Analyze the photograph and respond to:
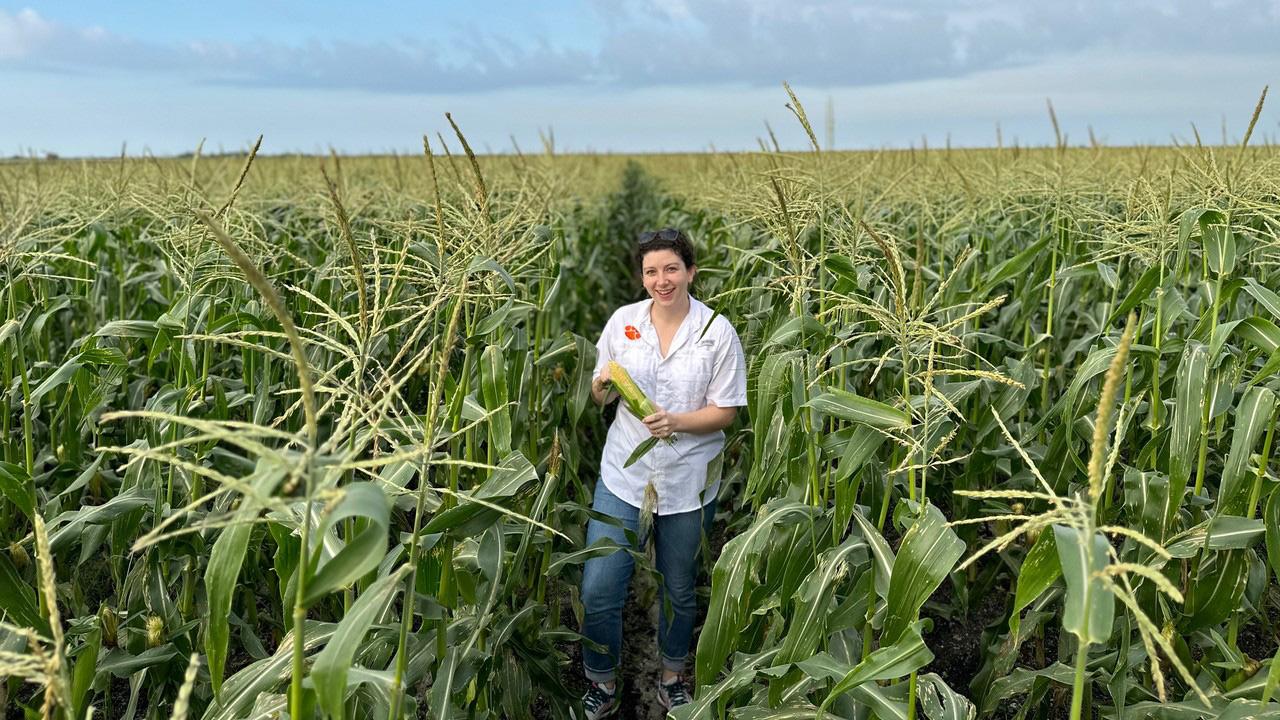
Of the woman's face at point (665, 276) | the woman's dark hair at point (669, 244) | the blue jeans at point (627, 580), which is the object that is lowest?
the blue jeans at point (627, 580)

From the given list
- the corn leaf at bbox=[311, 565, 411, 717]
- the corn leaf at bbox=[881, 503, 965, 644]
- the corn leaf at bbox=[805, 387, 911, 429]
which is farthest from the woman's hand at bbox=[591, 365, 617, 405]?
the corn leaf at bbox=[311, 565, 411, 717]

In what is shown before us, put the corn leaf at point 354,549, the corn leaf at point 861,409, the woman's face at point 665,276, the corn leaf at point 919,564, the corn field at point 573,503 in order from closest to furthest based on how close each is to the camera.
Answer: the corn leaf at point 354,549
the corn field at point 573,503
the corn leaf at point 919,564
the corn leaf at point 861,409
the woman's face at point 665,276

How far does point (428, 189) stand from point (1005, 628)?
7.39 m

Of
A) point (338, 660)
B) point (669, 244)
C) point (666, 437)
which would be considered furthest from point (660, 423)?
point (338, 660)

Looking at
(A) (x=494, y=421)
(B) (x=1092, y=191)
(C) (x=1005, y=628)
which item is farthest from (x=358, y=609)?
(B) (x=1092, y=191)

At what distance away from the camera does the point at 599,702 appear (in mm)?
3750

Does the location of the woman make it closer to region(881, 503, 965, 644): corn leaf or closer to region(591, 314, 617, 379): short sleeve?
region(591, 314, 617, 379): short sleeve

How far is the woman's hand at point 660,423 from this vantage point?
10.8 ft

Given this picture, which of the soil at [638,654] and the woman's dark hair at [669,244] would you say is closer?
the woman's dark hair at [669,244]

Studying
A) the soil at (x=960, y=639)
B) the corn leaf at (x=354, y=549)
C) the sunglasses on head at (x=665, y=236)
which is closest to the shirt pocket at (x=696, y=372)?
the sunglasses on head at (x=665, y=236)

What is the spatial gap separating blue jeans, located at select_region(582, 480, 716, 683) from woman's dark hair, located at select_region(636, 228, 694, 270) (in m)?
1.02

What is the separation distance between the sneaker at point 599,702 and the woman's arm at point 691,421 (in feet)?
3.95

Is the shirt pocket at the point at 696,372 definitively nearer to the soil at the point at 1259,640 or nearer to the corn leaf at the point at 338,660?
the corn leaf at the point at 338,660

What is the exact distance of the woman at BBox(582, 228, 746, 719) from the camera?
3.52 meters
